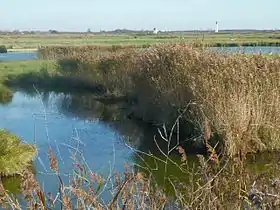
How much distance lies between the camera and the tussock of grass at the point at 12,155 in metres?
10.5

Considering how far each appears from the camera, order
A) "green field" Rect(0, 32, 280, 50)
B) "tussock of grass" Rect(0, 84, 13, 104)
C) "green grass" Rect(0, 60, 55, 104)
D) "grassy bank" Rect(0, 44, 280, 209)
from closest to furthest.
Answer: "grassy bank" Rect(0, 44, 280, 209) < "green field" Rect(0, 32, 280, 50) < "tussock of grass" Rect(0, 84, 13, 104) < "green grass" Rect(0, 60, 55, 104)

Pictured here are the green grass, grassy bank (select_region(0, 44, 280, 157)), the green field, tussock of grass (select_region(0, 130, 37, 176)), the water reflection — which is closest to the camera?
the water reflection

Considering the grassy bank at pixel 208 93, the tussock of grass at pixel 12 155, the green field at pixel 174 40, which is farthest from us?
the green field at pixel 174 40

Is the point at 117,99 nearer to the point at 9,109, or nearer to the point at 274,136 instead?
the point at 9,109

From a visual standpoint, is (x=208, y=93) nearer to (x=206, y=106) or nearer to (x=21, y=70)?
(x=206, y=106)

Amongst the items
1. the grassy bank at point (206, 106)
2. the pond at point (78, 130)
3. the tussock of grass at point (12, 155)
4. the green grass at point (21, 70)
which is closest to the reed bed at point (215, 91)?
the grassy bank at point (206, 106)

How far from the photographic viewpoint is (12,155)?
10.8m

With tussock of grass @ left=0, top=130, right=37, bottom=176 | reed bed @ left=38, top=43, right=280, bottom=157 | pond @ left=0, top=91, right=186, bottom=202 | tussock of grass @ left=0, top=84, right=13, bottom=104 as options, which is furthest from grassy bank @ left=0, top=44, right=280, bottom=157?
tussock of grass @ left=0, top=84, right=13, bottom=104

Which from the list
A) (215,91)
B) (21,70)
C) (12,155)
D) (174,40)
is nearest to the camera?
(12,155)

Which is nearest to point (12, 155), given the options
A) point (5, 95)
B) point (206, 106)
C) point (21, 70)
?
point (206, 106)

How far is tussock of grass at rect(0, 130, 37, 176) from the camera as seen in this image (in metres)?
10.5

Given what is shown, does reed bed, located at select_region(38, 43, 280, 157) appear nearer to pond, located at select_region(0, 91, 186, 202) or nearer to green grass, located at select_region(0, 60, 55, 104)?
pond, located at select_region(0, 91, 186, 202)

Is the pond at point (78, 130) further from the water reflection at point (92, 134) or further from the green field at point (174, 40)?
the green field at point (174, 40)

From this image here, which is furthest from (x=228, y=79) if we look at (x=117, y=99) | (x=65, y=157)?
(x=117, y=99)
